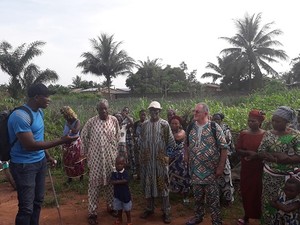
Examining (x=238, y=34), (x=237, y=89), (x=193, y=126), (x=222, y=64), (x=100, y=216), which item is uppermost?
(x=238, y=34)

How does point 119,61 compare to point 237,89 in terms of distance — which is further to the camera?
point 119,61

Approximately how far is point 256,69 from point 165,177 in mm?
32332

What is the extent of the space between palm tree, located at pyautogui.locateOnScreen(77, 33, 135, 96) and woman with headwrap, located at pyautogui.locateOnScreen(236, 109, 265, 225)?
1437 inches

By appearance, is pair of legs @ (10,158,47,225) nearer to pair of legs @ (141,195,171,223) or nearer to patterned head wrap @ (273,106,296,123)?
pair of legs @ (141,195,171,223)

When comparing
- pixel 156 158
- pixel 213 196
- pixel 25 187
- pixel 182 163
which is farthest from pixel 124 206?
pixel 25 187

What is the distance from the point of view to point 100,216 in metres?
5.28

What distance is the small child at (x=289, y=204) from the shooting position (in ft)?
11.0

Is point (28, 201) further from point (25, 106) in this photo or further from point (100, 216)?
point (100, 216)

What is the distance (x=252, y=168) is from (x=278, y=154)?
1009mm

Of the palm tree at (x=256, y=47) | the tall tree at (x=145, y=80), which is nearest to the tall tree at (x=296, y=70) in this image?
the palm tree at (x=256, y=47)

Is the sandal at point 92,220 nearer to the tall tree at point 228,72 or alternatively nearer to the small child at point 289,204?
the small child at point 289,204

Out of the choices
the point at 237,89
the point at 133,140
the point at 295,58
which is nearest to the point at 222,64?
the point at 237,89

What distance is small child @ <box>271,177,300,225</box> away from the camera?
3.34 meters

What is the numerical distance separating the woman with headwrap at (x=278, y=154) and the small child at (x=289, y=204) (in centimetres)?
8
